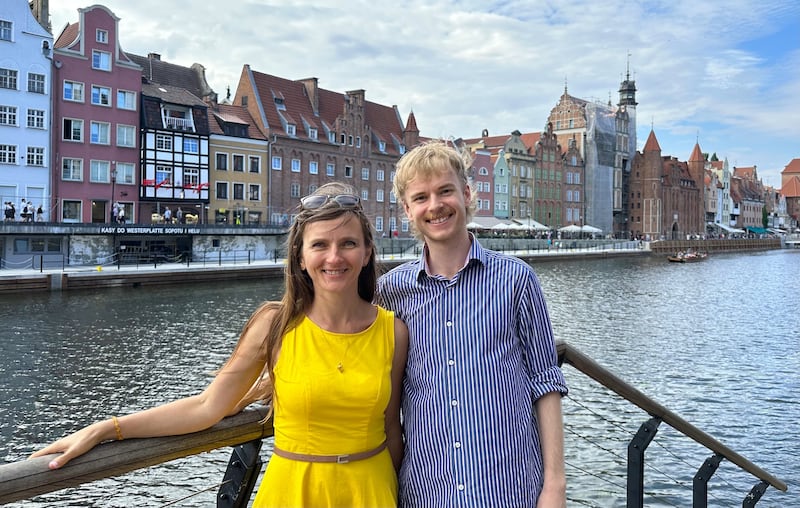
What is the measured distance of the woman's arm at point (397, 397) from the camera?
2.73 m

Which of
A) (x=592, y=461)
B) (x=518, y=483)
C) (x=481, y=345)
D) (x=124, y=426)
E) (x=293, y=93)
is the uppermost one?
(x=293, y=93)

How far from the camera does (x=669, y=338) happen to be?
23000 mm

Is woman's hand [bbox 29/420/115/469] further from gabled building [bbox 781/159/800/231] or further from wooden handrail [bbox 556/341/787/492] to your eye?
gabled building [bbox 781/159/800/231]

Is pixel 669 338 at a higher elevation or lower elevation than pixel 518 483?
lower

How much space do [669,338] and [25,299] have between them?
23.6m

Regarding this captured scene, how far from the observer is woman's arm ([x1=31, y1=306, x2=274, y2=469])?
7.00 ft

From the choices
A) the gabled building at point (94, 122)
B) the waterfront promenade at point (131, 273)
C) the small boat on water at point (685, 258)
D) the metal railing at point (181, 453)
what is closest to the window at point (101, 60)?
the gabled building at point (94, 122)

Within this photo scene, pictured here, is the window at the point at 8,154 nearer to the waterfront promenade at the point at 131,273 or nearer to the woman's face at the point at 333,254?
the waterfront promenade at the point at 131,273

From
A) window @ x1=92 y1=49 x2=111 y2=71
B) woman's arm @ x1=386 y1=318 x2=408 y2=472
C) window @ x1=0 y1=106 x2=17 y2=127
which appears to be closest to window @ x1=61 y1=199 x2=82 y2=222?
window @ x1=0 y1=106 x2=17 y2=127

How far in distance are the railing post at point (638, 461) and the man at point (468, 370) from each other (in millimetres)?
893

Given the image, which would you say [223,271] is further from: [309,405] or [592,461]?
[309,405]

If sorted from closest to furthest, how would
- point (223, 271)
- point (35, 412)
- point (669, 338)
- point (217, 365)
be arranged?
point (35, 412)
point (217, 365)
point (669, 338)
point (223, 271)

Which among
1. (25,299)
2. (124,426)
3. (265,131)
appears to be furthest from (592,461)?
(265,131)

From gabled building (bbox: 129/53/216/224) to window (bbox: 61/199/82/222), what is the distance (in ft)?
12.2
